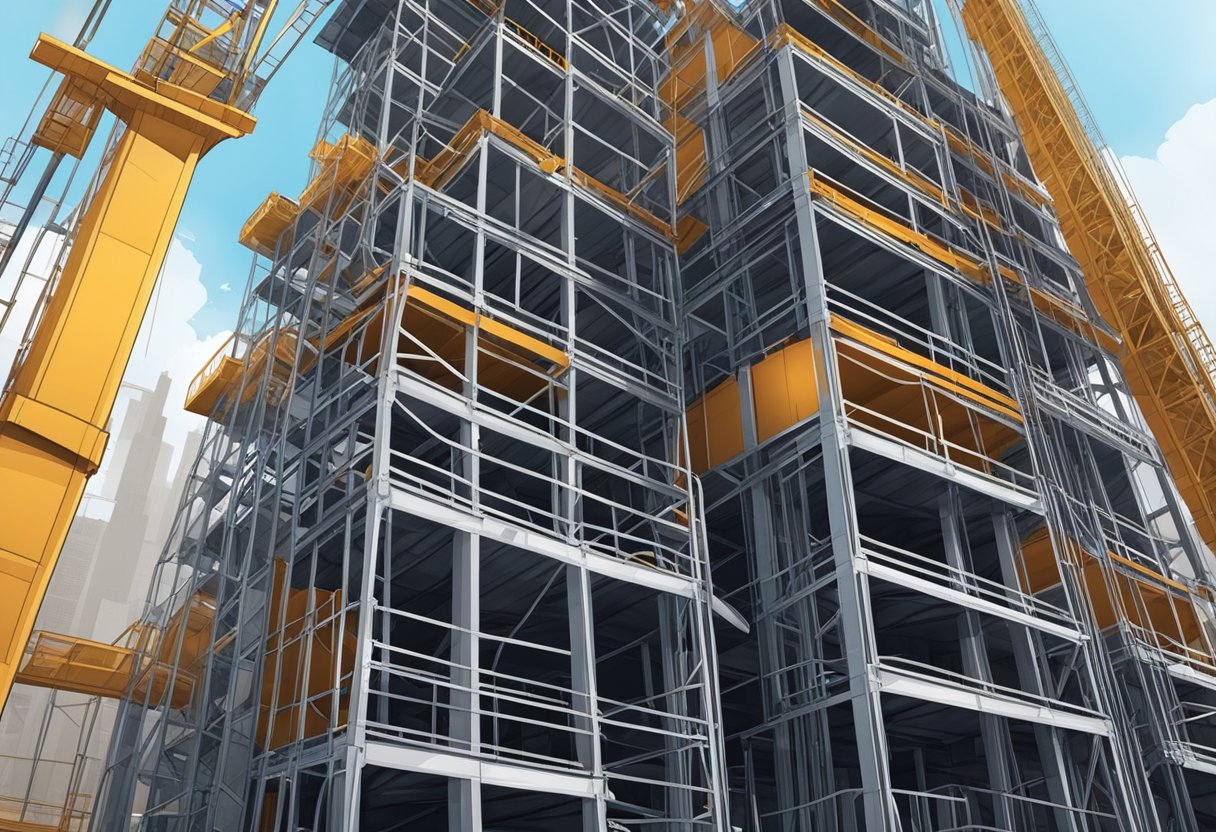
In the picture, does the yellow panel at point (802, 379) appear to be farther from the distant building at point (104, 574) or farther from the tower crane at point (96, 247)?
the distant building at point (104, 574)

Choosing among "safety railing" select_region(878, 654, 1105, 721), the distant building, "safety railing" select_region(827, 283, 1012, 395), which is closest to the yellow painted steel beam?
"safety railing" select_region(878, 654, 1105, 721)

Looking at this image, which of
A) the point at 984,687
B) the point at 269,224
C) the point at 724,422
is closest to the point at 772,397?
the point at 724,422

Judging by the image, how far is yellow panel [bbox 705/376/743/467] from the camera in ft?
71.2

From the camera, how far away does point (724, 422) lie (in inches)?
878

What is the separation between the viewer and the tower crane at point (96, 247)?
11727 millimetres

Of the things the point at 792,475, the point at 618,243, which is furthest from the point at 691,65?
the point at 792,475

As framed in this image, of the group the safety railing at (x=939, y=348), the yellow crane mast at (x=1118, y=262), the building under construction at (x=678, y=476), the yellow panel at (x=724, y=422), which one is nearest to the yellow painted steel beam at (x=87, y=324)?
the building under construction at (x=678, y=476)

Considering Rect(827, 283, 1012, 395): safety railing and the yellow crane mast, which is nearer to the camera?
Rect(827, 283, 1012, 395): safety railing

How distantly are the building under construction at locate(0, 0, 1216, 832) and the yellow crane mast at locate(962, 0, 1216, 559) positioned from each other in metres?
0.14

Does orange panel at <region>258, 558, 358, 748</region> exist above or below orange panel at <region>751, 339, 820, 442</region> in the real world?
below

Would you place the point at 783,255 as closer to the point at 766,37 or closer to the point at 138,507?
the point at 766,37

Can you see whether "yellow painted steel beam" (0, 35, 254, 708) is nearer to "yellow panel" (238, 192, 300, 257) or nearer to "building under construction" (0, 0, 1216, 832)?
"building under construction" (0, 0, 1216, 832)

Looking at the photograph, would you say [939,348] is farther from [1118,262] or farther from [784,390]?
[1118,262]

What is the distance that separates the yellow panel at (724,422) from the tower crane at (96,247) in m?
11.4
